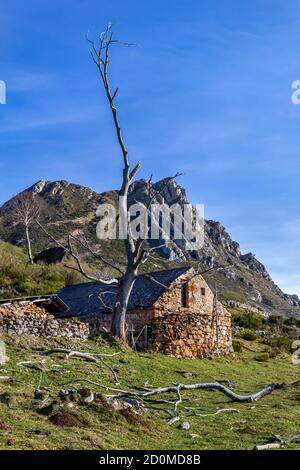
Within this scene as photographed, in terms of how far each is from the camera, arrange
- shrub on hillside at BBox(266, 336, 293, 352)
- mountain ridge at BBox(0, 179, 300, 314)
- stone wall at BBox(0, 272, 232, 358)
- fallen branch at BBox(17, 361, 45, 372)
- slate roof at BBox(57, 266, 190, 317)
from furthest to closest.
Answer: mountain ridge at BBox(0, 179, 300, 314), shrub on hillside at BBox(266, 336, 293, 352), slate roof at BBox(57, 266, 190, 317), stone wall at BBox(0, 272, 232, 358), fallen branch at BBox(17, 361, 45, 372)

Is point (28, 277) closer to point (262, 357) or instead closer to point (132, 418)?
point (262, 357)

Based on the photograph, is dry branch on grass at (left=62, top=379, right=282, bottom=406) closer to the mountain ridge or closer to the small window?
the small window

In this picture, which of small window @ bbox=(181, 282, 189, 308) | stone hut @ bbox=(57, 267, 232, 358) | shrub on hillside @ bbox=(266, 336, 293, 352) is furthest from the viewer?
shrub on hillside @ bbox=(266, 336, 293, 352)

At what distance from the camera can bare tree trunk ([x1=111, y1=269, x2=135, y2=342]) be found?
24219 mm

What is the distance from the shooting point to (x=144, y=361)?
21.5 meters

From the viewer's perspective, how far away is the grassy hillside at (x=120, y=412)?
9.56 meters

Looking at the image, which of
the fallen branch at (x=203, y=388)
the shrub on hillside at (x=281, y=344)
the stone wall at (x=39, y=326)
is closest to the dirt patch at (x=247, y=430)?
the fallen branch at (x=203, y=388)

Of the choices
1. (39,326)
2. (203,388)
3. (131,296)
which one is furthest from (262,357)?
(39,326)

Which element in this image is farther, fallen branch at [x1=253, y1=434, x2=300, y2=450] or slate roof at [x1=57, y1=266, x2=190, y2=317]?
slate roof at [x1=57, y1=266, x2=190, y2=317]

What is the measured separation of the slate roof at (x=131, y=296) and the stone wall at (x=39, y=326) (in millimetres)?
4462

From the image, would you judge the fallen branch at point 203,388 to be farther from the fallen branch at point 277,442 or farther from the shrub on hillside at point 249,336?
the shrub on hillside at point 249,336

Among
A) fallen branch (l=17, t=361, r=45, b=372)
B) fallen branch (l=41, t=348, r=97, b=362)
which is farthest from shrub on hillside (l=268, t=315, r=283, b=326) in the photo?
fallen branch (l=17, t=361, r=45, b=372)

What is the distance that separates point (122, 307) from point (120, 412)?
12818mm

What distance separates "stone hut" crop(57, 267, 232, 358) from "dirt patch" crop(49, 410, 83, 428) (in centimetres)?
1252
